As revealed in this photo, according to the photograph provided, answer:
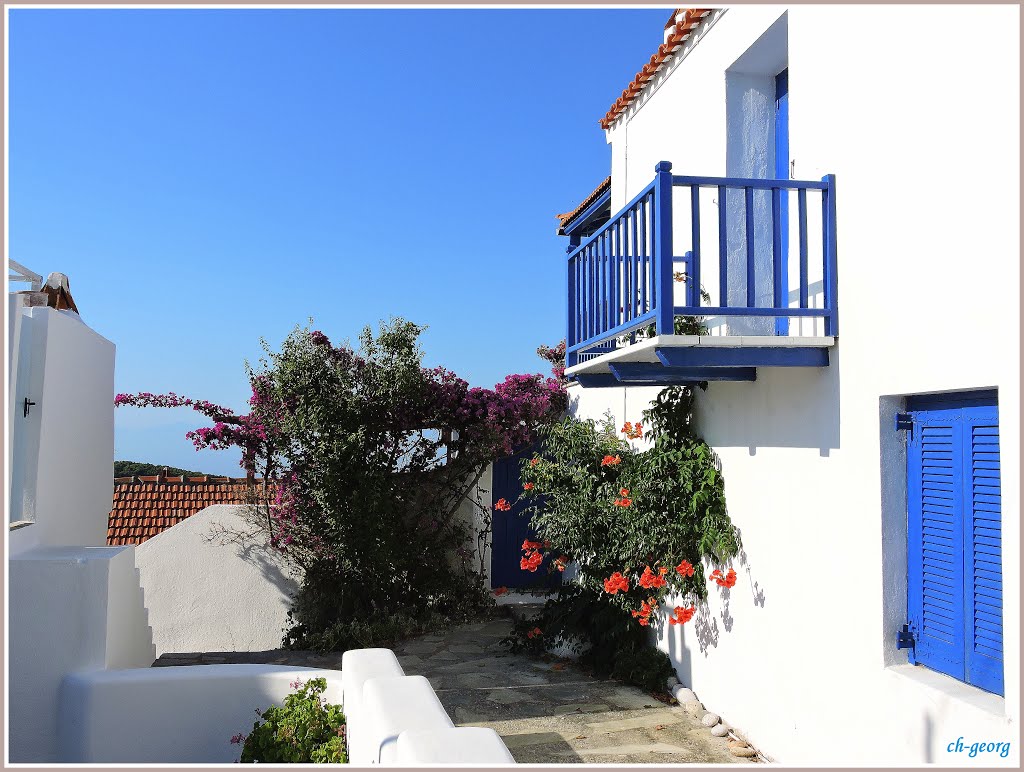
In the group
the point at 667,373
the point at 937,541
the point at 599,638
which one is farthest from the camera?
the point at 599,638

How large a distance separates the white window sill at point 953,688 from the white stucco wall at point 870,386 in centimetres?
1

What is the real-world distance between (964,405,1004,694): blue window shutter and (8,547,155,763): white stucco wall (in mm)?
5254

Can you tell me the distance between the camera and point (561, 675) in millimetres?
7703

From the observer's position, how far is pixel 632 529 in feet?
21.8

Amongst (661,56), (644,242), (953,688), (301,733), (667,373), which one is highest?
(661,56)

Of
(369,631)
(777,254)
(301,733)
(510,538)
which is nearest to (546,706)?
(301,733)

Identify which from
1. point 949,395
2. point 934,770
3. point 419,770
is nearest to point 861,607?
point 934,770

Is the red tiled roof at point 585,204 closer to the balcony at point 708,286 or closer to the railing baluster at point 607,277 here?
the balcony at point 708,286

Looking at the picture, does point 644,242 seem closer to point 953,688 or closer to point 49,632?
point 953,688

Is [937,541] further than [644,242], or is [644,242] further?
[644,242]

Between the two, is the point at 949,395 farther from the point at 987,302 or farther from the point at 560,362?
the point at 560,362

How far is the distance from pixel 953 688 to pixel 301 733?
3.67 meters

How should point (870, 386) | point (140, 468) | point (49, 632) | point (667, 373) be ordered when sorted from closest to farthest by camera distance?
point (870, 386) < point (49, 632) < point (667, 373) < point (140, 468)

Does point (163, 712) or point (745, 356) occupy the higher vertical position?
point (745, 356)
